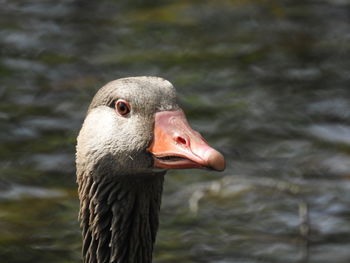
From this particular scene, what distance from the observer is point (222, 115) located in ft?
48.0

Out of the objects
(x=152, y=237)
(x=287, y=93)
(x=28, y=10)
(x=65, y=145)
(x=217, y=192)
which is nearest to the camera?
(x=152, y=237)

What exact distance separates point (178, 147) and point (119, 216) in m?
1.10

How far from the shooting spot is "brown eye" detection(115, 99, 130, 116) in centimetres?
894

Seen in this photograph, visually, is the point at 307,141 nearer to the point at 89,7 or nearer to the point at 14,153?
the point at 14,153

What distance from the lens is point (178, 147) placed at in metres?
8.45

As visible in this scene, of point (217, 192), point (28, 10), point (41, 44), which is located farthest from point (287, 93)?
point (28, 10)

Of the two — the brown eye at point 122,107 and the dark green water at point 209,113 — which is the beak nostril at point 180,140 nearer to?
the brown eye at point 122,107

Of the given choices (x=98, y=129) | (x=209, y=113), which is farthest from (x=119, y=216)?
(x=209, y=113)

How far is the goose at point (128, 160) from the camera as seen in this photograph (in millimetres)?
8688

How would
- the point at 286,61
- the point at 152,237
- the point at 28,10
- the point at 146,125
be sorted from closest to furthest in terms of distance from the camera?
the point at 146,125 < the point at 152,237 < the point at 286,61 < the point at 28,10

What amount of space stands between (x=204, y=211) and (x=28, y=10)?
6766 mm

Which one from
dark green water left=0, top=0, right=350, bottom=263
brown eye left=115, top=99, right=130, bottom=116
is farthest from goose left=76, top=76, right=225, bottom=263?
dark green water left=0, top=0, right=350, bottom=263

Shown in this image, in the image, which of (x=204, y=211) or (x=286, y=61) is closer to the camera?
(x=204, y=211)

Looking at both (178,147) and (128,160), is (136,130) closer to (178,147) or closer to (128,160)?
(128,160)
